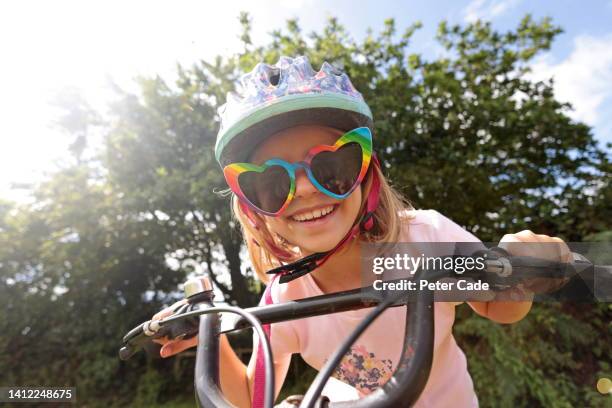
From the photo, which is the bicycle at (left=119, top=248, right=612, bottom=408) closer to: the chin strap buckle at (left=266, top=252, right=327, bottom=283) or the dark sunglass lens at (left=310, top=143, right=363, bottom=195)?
the chin strap buckle at (left=266, top=252, right=327, bottom=283)

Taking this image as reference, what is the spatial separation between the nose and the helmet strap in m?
0.26

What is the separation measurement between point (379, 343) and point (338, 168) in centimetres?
84

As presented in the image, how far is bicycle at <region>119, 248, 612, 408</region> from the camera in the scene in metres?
0.67

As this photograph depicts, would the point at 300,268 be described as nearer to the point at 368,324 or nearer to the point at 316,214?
the point at 316,214

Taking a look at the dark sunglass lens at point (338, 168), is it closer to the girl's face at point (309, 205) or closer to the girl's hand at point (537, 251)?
the girl's face at point (309, 205)

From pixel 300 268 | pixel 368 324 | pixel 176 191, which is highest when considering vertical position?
pixel 176 191

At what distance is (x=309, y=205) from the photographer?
1369mm

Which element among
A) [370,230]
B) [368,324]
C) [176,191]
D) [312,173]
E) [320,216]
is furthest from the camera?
[176,191]

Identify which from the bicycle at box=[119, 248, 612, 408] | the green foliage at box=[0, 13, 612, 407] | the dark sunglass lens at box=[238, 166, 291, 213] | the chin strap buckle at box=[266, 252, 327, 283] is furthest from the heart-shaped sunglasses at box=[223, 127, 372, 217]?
the green foliage at box=[0, 13, 612, 407]

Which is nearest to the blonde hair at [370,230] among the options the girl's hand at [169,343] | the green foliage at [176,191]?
the girl's hand at [169,343]

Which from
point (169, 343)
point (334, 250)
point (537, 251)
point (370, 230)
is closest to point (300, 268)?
point (334, 250)

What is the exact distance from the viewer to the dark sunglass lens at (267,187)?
1.32 m

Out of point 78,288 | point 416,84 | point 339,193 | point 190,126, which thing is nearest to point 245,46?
point 190,126

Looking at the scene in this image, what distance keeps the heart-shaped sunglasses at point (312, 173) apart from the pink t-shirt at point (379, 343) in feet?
1.68
